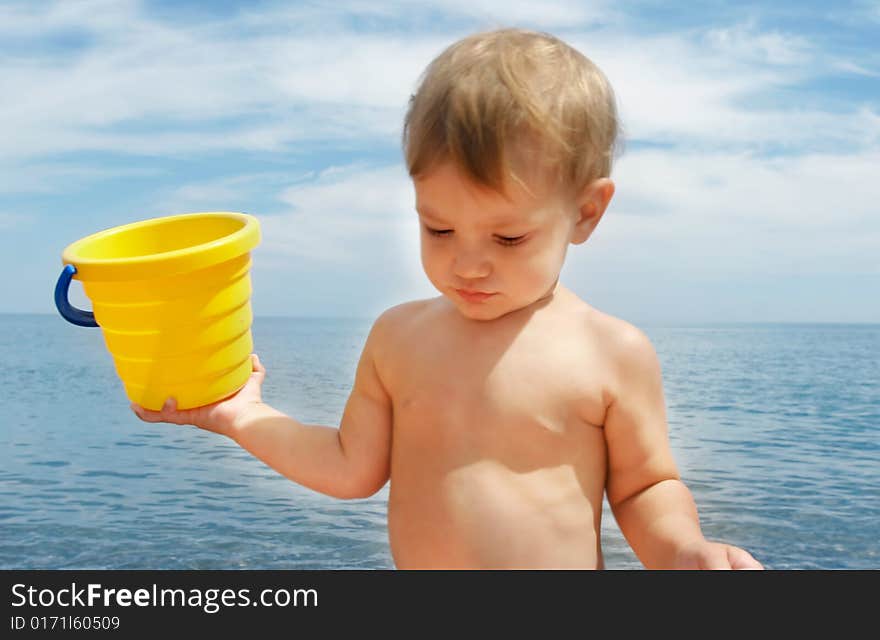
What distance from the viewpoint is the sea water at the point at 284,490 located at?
5.10 meters

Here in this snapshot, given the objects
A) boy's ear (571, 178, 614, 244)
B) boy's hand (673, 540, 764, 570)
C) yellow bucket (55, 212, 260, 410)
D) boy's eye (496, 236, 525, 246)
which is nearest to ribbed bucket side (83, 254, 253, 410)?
yellow bucket (55, 212, 260, 410)

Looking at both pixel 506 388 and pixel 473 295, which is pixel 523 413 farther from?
pixel 473 295

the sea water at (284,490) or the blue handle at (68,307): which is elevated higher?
the blue handle at (68,307)

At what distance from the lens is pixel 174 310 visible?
2.05 m

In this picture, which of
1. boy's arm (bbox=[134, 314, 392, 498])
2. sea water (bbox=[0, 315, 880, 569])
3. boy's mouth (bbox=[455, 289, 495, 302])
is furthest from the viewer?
sea water (bbox=[0, 315, 880, 569])

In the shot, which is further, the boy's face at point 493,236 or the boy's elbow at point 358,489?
the boy's elbow at point 358,489

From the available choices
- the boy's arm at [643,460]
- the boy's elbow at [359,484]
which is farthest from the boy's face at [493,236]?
the boy's elbow at [359,484]

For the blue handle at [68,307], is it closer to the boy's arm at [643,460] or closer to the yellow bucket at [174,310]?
the yellow bucket at [174,310]

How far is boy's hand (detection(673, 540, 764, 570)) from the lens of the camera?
1717mm

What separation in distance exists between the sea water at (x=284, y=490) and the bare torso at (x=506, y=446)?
2.11ft

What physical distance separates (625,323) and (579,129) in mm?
458

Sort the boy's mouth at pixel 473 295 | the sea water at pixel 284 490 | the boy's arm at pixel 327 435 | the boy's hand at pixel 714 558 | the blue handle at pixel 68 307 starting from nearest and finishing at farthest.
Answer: the boy's hand at pixel 714 558 → the boy's mouth at pixel 473 295 → the blue handle at pixel 68 307 → the boy's arm at pixel 327 435 → the sea water at pixel 284 490

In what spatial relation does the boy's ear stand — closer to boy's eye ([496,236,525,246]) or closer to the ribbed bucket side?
boy's eye ([496,236,525,246])
